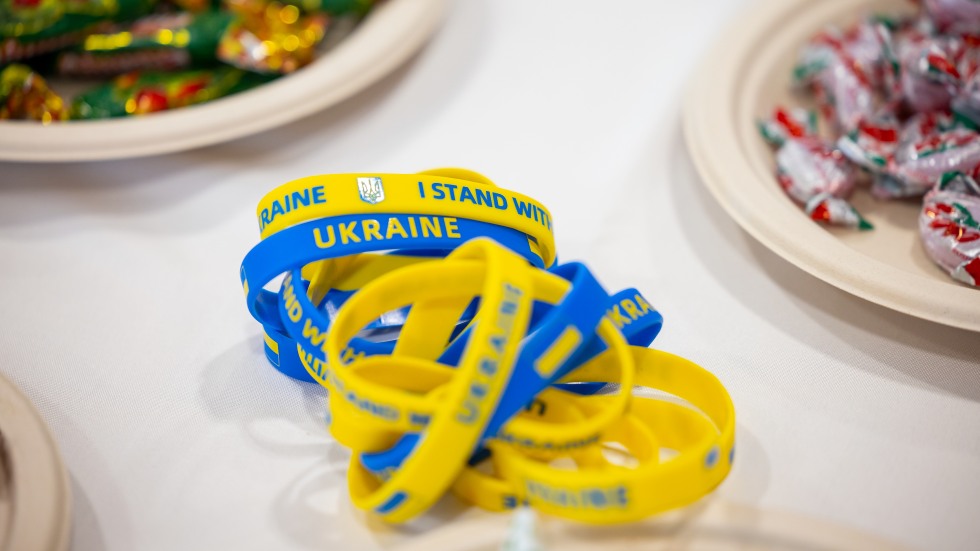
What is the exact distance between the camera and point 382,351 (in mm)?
740

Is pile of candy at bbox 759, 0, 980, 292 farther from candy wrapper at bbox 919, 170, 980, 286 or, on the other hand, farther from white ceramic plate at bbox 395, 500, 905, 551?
white ceramic plate at bbox 395, 500, 905, 551

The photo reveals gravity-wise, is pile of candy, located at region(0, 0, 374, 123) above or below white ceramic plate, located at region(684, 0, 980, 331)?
above

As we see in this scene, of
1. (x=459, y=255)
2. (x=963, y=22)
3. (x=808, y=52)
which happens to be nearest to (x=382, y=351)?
(x=459, y=255)

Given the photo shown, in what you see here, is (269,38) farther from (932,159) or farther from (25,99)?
(932,159)

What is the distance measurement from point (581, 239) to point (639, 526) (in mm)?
381

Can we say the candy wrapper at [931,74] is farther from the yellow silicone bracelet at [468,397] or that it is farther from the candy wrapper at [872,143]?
the yellow silicone bracelet at [468,397]

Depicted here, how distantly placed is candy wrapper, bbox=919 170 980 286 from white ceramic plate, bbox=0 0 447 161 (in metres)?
0.61

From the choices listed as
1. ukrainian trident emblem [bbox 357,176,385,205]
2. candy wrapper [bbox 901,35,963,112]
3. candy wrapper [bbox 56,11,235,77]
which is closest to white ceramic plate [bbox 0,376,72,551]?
ukrainian trident emblem [bbox 357,176,385,205]

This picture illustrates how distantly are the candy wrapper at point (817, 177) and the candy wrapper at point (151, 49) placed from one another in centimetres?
67

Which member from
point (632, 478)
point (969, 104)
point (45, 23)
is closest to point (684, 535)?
point (632, 478)

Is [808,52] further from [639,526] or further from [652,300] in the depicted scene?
[639,526]

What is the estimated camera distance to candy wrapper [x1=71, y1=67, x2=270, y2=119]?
102 centimetres

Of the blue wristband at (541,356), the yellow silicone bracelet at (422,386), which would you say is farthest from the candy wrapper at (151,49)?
the blue wristband at (541,356)

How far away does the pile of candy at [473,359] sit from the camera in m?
0.62
